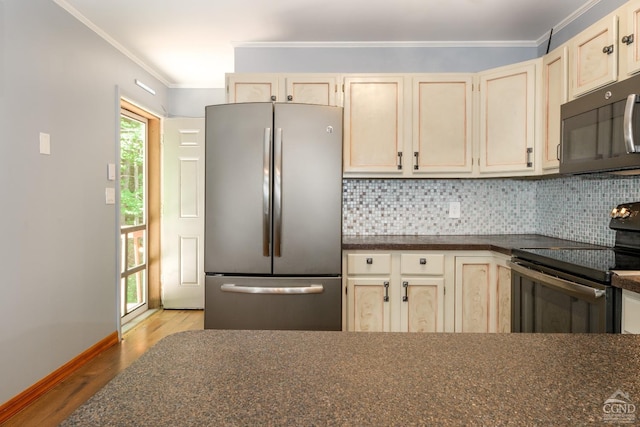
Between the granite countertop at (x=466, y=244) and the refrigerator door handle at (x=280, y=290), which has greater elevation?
the granite countertop at (x=466, y=244)

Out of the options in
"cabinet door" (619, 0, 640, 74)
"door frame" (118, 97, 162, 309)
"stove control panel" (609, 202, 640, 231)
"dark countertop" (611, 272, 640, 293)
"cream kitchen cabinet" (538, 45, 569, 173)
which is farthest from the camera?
"door frame" (118, 97, 162, 309)

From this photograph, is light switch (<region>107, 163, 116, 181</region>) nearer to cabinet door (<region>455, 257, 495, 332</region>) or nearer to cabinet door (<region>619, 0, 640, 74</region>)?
cabinet door (<region>455, 257, 495, 332</region>)

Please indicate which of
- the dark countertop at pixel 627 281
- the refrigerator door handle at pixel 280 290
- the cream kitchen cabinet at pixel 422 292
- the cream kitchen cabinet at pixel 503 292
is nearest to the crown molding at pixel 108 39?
the refrigerator door handle at pixel 280 290

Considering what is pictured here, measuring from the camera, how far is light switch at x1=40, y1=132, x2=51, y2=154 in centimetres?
237

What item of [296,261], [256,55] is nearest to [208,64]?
[256,55]

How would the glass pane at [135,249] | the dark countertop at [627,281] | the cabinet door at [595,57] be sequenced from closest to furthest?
the dark countertop at [627,281] → the cabinet door at [595,57] → the glass pane at [135,249]

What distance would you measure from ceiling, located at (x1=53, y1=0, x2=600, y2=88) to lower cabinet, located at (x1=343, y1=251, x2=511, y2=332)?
63.5 inches

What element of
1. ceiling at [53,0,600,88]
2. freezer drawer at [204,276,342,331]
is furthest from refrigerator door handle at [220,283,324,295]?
ceiling at [53,0,600,88]

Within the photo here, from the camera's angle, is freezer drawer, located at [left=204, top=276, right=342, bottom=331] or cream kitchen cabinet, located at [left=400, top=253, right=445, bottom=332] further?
cream kitchen cabinet, located at [left=400, top=253, right=445, bottom=332]

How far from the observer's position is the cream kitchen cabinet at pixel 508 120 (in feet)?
8.78

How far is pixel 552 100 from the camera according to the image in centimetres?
251

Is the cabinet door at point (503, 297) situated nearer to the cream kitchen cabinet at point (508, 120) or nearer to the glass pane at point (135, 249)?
the cream kitchen cabinet at point (508, 120)

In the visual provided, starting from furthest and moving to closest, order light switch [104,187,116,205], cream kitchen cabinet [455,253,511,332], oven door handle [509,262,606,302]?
light switch [104,187,116,205]
cream kitchen cabinet [455,253,511,332]
oven door handle [509,262,606,302]

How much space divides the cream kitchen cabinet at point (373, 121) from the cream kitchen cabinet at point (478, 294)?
84cm
